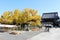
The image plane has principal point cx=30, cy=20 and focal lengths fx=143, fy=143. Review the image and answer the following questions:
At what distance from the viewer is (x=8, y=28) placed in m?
37.7

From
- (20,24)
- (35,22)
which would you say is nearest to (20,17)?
(20,24)

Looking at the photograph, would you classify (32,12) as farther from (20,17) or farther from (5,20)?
(5,20)

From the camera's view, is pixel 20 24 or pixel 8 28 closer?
pixel 8 28

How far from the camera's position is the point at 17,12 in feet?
147

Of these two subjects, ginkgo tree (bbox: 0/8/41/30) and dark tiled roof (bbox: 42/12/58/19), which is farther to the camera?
dark tiled roof (bbox: 42/12/58/19)

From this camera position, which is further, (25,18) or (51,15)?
(51,15)

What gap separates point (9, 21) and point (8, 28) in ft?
24.2

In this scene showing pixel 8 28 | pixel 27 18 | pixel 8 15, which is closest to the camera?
pixel 8 28

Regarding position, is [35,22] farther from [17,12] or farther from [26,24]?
[17,12]

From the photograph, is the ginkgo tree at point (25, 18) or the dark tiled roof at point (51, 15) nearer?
the ginkgo tree at point (25, 18)

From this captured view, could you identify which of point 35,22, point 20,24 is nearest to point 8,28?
point 20,24

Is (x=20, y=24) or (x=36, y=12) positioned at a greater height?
(x=36, y=12)

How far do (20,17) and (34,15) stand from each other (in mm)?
4212

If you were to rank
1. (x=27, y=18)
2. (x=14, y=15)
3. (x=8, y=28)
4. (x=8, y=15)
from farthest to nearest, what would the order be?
(x=8, y=15), (x=14, y=15), (x=27, y=18), (x=8, y=28)
